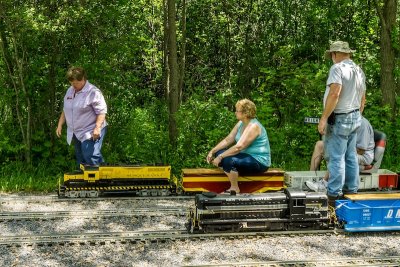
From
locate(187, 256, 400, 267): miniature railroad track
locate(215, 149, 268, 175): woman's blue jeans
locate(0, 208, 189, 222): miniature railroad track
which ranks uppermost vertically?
locate(215, 149, 268, 175): woman's blue jeans

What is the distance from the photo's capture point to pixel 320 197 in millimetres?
7434

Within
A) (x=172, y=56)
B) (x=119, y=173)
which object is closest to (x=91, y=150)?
(x=119, y=173)

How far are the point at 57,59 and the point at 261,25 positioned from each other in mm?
10508

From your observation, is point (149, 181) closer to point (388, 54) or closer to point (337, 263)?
point (337, 263)

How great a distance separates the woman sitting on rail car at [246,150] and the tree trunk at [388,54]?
5.00 m

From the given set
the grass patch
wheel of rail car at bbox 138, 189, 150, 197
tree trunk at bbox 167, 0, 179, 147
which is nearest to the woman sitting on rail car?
wheel of rail car at bbox 138, 189, 150, 197

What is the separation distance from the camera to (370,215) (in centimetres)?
740

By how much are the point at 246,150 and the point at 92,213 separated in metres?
2.39

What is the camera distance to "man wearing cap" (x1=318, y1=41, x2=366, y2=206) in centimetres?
762

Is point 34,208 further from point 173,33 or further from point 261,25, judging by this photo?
point 261,25

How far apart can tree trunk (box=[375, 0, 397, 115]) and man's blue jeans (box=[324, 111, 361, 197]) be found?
4897 millimetres

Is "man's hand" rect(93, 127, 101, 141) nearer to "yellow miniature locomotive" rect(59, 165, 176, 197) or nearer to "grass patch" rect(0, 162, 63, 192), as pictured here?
"yellow miniature locomotive" rect(59, 165, 176, 197)

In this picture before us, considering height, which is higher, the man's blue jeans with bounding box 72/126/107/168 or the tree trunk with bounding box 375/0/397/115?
the tree trunk with bounding box 375/0/397/115

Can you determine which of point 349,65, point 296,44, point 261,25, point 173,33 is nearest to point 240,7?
point 261,25
